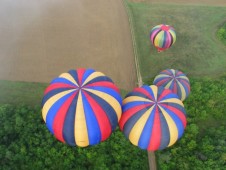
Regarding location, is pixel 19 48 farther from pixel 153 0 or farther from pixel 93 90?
pixel 153 0

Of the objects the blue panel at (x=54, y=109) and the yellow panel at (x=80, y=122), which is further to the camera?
the blue panel at (x=54, y=109)

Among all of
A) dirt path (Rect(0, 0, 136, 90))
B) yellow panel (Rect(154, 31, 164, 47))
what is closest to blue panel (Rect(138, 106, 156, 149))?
dirt path (Rect(0, 0, 136, 90))

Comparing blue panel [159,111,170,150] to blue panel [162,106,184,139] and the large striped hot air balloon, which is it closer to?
blue panel [162,106,184,139]

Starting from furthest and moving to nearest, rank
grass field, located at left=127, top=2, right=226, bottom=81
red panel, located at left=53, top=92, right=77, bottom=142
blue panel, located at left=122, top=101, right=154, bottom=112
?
grass field, located at left=127, top=2, right=226, bottom=81, blue panel, located at left=122, top=101, right=154, bottom=112, red panel, located at left=53, top=92, right=77, bottom=142

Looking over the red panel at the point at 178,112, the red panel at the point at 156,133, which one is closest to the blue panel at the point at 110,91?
the red panel at the point at 156,133

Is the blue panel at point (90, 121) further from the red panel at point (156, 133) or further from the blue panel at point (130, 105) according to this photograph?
the red panel at point (156, 133)

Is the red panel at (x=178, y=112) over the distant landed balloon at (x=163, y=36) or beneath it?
beneath
